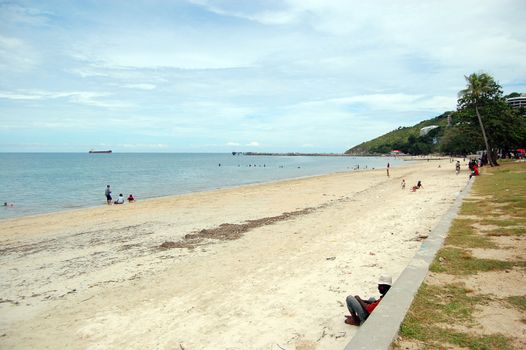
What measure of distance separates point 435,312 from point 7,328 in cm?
759

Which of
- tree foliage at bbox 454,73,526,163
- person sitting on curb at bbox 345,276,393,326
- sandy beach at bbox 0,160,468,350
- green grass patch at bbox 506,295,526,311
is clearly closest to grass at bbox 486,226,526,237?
sandy beach at bbox 0,160,468,350

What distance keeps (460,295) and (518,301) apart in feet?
2.42

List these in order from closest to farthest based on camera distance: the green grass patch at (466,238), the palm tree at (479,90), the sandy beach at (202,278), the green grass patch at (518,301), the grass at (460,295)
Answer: the grass at (460,295), the green grass patch at (518,301), the sandy beach at (202,278), the green grass patch at (466,238), the palm tree at (479,90)

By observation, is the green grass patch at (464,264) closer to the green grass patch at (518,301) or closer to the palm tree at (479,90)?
the green grass patch at (518,301)

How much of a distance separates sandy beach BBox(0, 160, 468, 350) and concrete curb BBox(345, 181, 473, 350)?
815 mm

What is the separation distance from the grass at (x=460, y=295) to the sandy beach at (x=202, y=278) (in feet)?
3.78

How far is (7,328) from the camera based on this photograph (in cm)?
666

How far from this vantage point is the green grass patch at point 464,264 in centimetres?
636

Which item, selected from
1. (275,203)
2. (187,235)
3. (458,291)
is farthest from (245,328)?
(275,203)

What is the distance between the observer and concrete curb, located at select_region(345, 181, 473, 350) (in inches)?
154

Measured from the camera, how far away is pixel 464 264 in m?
6.64

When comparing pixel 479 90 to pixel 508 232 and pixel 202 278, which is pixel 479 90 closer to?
pixel 508 232

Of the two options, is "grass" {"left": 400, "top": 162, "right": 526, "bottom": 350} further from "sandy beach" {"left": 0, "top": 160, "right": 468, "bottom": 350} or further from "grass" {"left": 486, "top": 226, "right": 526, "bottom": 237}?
"sandy beach" {"left": 0, "top": 160, "right": 468, "bottom": 350}

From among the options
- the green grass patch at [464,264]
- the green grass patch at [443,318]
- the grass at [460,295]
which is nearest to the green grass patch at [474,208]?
the grass at [460,295]
